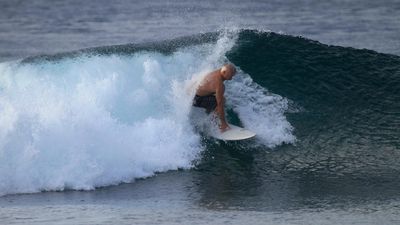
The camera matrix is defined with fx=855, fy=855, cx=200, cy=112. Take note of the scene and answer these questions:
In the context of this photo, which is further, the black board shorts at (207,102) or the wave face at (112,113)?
the black board shorts at (207,102)

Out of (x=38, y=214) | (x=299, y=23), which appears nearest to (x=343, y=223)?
(x=38, y=214)

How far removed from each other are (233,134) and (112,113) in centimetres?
201

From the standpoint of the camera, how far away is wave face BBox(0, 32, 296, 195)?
12.2m

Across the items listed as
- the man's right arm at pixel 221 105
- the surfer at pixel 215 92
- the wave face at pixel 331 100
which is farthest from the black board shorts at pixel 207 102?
the wave face at pixel 331 100

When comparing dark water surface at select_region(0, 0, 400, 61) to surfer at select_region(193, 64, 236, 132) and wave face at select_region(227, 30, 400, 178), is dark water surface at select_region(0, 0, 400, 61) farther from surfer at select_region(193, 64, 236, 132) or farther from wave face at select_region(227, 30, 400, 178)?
surfer at select_region(193, 64, 236, 132)

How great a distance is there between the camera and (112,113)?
1393cm

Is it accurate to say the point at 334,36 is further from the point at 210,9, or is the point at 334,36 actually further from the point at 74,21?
the point at 74,21

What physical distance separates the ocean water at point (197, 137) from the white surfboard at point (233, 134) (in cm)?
20

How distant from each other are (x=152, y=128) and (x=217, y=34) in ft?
13.5

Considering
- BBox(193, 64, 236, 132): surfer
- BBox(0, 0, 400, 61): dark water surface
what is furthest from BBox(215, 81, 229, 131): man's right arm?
BBox(0, 0, 400, 61): dark water surface

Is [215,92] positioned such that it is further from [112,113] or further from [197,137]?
[112,113]

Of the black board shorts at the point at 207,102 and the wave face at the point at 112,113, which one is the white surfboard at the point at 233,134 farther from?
the black board shorts at the point at 207,102

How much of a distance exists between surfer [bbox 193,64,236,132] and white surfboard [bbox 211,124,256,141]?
0.09 meters

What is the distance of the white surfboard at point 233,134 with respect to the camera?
536 inches
